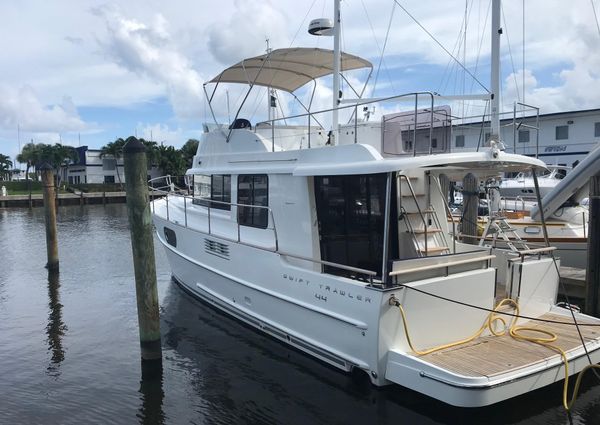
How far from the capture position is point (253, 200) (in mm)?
8469

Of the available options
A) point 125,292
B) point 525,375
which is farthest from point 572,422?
point 125,292

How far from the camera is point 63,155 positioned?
6253 cm

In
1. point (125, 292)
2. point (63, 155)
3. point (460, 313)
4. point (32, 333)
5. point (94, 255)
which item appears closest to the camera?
point (460, 313)

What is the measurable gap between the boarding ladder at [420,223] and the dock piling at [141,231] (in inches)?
143

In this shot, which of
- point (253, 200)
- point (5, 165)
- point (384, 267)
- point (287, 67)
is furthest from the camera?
point (5, 165)

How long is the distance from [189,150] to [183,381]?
59825 millimetres

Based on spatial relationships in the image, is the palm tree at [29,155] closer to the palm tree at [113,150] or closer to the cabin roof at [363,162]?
the palm tree at [113,150]

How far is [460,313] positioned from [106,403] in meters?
4.72

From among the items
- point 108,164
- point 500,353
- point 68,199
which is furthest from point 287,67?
point 108,164

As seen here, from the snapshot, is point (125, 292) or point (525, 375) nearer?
point (525, 375)

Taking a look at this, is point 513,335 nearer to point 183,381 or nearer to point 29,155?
point 183,381

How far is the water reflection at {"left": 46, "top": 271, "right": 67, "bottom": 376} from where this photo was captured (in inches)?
304

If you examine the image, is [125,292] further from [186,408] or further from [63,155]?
[63,155]

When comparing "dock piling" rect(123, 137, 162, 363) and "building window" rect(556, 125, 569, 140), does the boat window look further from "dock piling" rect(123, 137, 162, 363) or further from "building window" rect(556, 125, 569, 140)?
"building window" rect(556, 125, 569, 140)
